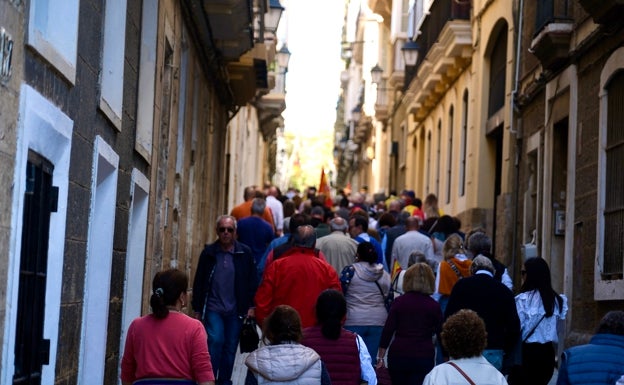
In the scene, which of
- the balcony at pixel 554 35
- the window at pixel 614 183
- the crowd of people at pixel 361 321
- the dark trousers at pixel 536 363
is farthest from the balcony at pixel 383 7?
the dark trousers at pixel 536 363

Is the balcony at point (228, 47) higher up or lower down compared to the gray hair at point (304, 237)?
higher up

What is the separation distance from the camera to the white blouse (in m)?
11.8

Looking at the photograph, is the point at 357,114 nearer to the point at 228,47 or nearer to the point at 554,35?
the point at 228,47

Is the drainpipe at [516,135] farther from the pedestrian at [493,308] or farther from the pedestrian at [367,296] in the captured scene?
the pedestrian at [493,308]

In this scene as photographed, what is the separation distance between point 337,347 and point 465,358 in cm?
133

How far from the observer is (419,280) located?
11414 millimetres

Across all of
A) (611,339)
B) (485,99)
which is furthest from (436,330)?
(485,99)

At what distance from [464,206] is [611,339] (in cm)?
1744

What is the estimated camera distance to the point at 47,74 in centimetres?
818

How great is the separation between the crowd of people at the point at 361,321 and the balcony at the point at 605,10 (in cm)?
250

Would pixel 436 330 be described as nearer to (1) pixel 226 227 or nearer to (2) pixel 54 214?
(1) pixel 226 227

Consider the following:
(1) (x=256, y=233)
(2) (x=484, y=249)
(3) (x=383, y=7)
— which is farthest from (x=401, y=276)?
(3) (x=383, y=7)

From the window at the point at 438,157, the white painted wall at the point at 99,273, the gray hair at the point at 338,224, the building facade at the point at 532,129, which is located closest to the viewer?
the white painted wall at the point at 99,273

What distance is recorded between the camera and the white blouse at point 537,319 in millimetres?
11781
